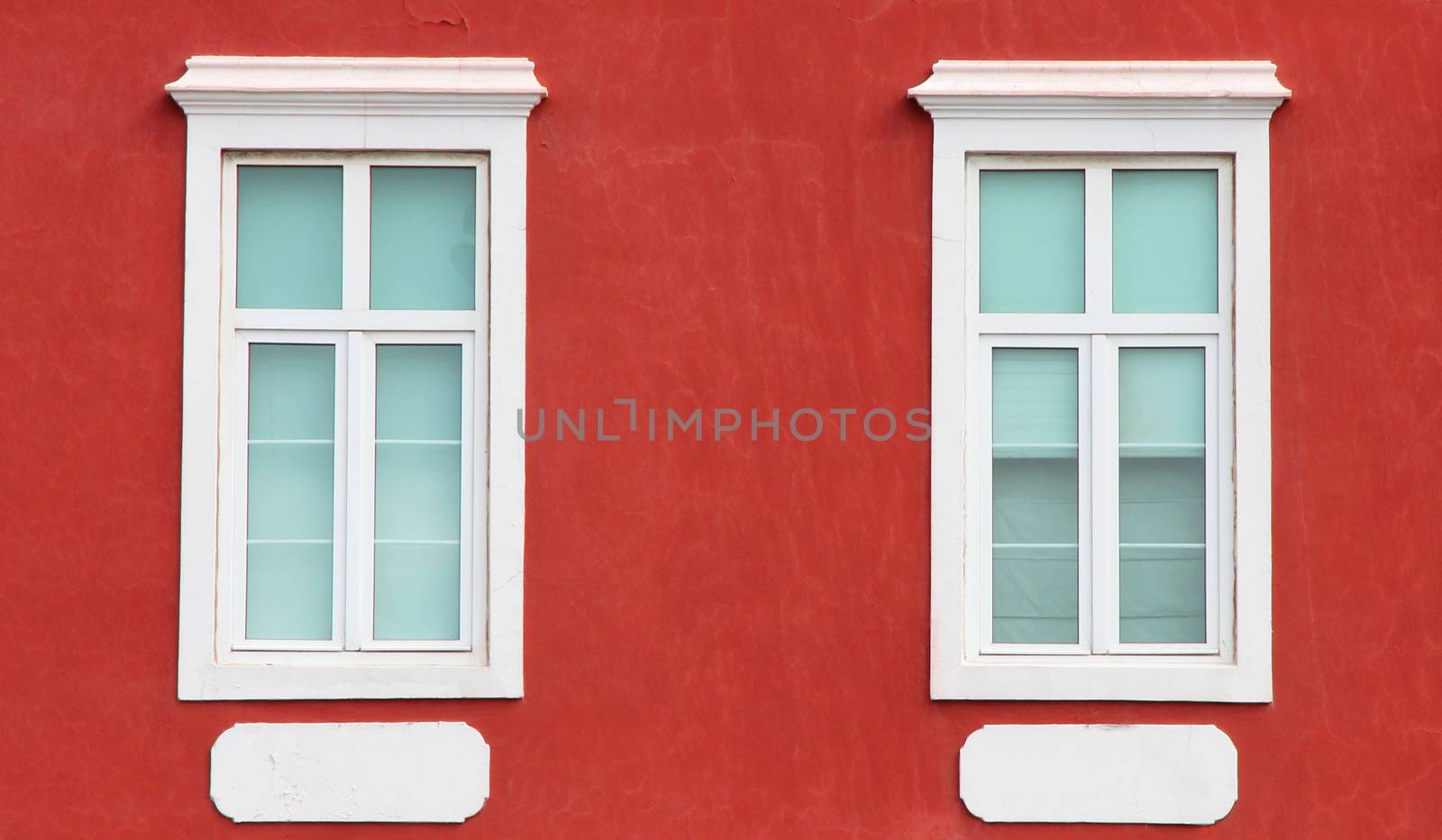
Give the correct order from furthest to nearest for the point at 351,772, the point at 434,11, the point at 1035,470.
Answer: the point at 1035,470 → the point at 434,11 → the point at 351,772

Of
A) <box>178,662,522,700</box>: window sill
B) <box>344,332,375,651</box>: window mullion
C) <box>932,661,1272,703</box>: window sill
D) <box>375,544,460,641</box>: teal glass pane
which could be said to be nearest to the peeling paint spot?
<box>344,332,375,651</box>: window mullion

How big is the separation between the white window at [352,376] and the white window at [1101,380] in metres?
1.68

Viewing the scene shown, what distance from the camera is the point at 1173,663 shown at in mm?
5762

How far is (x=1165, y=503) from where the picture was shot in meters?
5.87

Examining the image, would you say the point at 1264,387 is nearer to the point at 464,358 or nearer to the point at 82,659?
the point at 464,358

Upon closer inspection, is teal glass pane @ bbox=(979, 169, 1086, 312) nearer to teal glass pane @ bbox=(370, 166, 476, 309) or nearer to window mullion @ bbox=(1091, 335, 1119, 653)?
window mullion @ bbox=(1091, 335, 1119, 653)

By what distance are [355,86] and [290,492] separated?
1.55 metres

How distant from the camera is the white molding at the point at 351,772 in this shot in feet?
18.6

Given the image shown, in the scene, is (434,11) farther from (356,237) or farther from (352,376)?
(352,376)

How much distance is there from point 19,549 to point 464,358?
1.78 meters

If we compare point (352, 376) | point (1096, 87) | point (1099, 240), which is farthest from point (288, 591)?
point (1096, 87)

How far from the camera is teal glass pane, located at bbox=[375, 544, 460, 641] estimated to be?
5.86 meters

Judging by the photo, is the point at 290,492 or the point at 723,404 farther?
the point at 290,492

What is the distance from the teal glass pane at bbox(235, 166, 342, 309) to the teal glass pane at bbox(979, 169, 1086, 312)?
2501 millimetres
